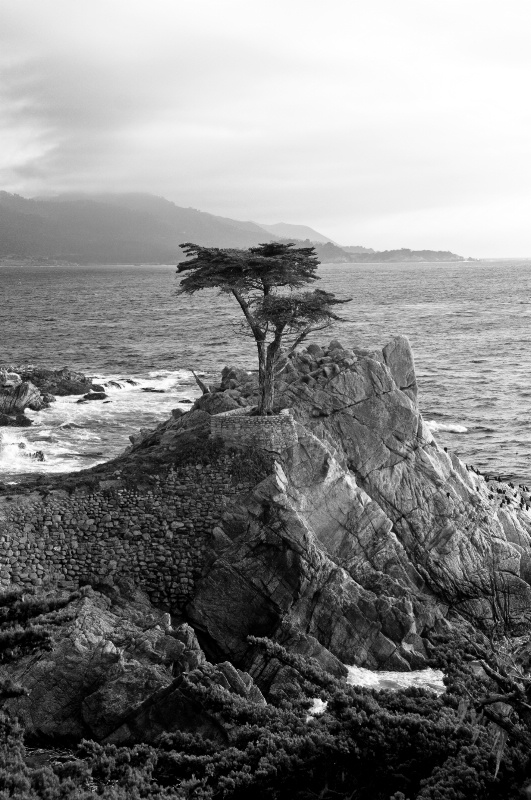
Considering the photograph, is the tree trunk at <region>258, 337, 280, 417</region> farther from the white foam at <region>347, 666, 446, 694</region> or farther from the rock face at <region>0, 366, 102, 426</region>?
the rock face at <region>0, 366, 102, 426</region>

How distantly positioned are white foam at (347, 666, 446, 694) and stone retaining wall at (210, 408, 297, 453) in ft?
27.0

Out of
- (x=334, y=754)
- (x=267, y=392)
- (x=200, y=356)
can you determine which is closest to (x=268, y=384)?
(x=267, y=392)

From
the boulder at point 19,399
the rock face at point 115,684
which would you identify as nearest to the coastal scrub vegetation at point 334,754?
the rock face at point 115,684

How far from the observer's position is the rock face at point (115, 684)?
19.0 m

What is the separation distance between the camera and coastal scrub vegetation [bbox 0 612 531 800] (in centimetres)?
1488

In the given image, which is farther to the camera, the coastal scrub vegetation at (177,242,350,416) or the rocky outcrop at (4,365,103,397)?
the rocky outcrop at (4,365,103,397)

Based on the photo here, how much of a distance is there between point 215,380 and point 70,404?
1416cm

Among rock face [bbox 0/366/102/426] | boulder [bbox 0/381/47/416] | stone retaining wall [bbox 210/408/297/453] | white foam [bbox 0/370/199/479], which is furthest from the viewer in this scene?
boulder [bbox 0/381/47/416]

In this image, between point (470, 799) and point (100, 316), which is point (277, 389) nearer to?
point (470, 799)

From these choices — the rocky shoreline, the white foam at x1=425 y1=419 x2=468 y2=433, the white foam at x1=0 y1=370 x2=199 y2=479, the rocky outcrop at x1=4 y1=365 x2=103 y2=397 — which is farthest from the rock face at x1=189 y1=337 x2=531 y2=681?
the rocky outcrop at x1=4 y1=365 x2=103 y2=397

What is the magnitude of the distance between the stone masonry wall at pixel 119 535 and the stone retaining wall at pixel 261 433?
174 cm

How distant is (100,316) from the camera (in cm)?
12475

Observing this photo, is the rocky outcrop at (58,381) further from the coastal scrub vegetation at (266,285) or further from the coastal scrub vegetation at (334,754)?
the coastal scrub vegetation at (334,754)

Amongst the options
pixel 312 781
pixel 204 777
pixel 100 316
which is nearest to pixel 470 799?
pixel 312 781
